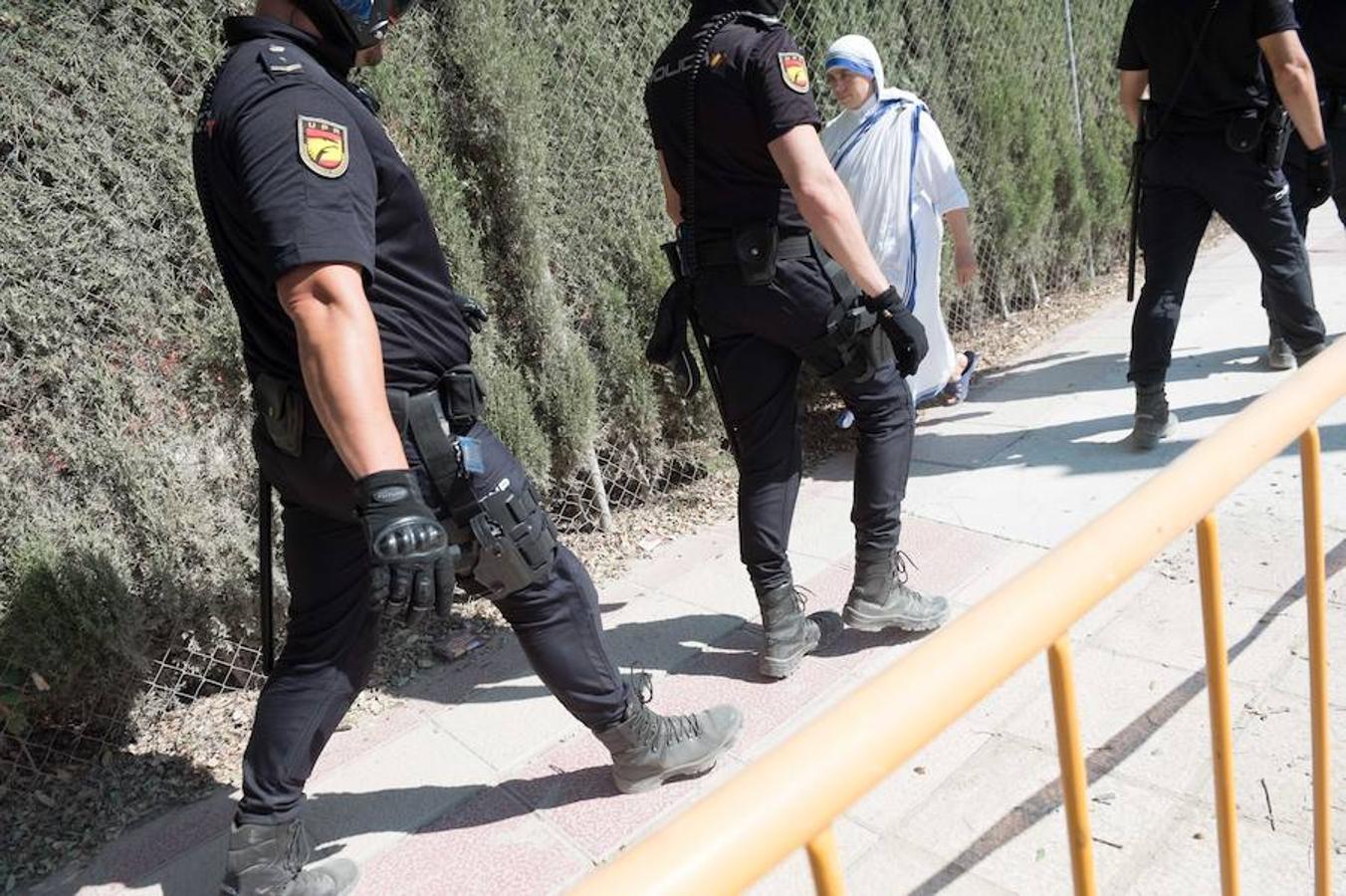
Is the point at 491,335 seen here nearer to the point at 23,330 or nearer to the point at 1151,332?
the point at 23,330

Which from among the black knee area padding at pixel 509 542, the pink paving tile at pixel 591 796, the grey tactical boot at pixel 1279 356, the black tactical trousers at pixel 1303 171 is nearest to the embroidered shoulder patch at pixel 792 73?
the black knee area padding at pixel 509 542

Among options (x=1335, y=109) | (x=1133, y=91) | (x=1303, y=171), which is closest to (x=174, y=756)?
(x=1133, y=91)

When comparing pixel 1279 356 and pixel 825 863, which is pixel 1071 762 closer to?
pixel 825 863

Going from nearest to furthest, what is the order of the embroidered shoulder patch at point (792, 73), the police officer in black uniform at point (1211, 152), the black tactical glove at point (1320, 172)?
the embroidered shoulder patch at point (792, 73) → the police officer in black uniform at point (1211, 152) → the black tactical glove at point (1320, 172)

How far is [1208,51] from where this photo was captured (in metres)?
3.86

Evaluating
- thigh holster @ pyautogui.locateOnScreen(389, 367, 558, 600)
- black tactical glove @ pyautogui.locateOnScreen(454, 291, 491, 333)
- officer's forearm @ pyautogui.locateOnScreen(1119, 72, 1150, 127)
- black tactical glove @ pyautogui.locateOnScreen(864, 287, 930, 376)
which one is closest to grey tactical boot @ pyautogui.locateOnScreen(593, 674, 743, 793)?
thigh holster @ pyautogui.locateOnScreen(389, 367, 558, 600)

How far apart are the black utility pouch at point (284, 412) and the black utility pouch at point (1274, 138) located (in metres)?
3.66

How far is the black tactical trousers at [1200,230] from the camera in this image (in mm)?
3953

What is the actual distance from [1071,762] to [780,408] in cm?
192

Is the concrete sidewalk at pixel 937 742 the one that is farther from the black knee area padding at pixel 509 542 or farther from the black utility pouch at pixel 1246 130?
the black utility pouch at pixel 1246 130

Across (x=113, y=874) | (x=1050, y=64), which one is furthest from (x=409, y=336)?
(x=1050, y=64)

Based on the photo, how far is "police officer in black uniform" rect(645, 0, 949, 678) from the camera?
8.71ft

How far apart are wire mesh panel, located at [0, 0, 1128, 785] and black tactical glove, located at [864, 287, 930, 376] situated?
158 centimetres

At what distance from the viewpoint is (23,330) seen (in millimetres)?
2885
